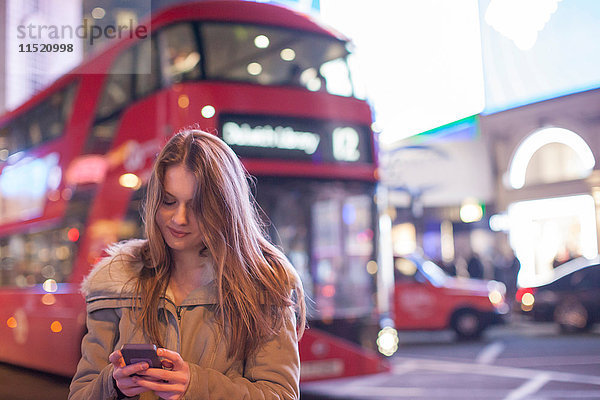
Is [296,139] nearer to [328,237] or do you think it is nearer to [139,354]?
[328,237]

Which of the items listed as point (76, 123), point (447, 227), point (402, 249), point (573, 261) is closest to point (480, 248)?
point (447, 227)

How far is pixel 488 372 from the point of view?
838 cm

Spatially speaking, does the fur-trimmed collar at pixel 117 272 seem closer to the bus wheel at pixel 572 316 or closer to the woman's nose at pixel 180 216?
the woman's nose at pixel 180 216

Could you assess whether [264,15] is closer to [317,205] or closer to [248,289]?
[317,205]

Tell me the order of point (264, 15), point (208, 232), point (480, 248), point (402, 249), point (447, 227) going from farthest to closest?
point (402, 249)
point (447, 227)
point (480, 248)
point (264, 15)
point (208, 232)

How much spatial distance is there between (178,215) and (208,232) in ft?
0.34

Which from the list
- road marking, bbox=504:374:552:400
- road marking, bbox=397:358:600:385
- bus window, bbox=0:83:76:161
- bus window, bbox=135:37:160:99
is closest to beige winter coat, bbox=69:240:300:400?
bus window, bbox=0:83:76:161

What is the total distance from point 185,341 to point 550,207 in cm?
913

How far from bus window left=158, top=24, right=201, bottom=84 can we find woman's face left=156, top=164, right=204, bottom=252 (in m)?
3.72

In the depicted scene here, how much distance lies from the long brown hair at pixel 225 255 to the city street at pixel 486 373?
2.28 metres

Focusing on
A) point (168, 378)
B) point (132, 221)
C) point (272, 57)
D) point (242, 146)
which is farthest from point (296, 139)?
point (168, 378)

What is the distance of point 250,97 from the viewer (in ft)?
18.5

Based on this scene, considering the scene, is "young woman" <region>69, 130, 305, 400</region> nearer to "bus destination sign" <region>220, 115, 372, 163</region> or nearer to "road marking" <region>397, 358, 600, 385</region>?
"bus destination sign" <region>220, 115, 372, 163</region>

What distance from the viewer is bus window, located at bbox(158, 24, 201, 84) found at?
5.52 metres
